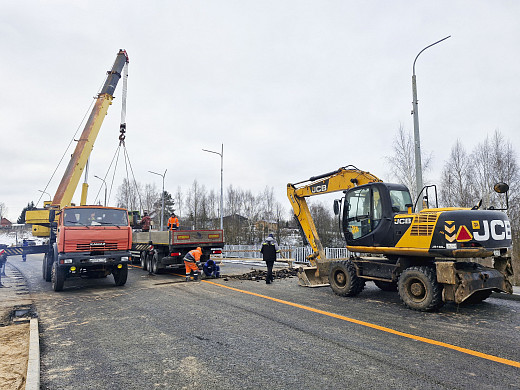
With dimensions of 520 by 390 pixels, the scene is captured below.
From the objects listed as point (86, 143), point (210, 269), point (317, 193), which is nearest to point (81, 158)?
point (86, 143)

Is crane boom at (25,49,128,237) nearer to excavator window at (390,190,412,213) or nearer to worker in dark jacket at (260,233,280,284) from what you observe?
worker in dark jacket at (260,233,280,284)

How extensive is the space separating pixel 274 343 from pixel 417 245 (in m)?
4.02

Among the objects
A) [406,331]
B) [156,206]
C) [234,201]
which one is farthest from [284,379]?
[156,206]

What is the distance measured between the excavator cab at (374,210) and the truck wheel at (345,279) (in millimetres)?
680

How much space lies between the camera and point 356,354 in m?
→ 4.59

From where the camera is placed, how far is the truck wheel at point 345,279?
8844mm

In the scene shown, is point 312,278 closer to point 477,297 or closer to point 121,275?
point 477,297

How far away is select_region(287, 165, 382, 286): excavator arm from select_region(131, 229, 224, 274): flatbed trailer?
14.7 ft

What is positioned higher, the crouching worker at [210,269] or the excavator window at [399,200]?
the excavator window at [399,200]

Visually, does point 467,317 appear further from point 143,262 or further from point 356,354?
point 143,262

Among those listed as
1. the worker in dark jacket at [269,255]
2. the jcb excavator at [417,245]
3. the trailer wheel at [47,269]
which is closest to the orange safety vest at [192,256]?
the worker in dark jacket at [269,255]

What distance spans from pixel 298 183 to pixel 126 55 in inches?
428

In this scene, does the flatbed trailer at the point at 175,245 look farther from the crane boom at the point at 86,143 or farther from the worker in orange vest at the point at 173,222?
the crane boom at the point at 86,143

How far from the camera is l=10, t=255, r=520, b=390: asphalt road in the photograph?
3.87 metres
